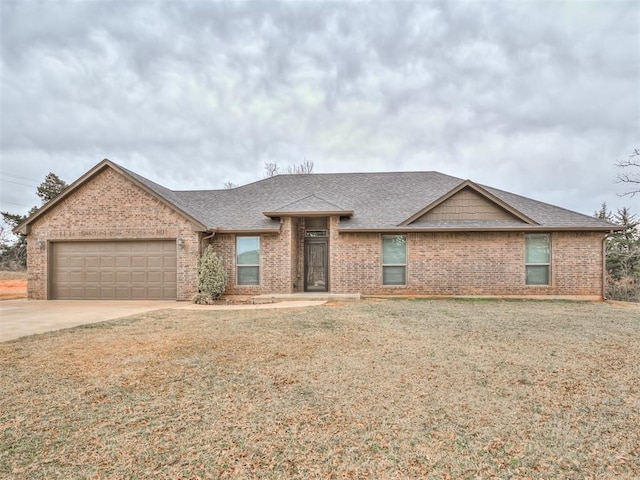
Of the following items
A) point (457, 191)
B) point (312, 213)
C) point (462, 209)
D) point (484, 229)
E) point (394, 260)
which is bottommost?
point (394, 260)

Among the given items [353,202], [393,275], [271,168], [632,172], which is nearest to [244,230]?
[353,202]

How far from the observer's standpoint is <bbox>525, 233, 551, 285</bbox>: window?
12.1m

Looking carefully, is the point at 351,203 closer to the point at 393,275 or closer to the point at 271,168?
the point at 393,275

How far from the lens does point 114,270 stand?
12461mm

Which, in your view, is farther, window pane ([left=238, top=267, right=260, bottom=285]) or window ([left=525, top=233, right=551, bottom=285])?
window pane ([left=238, top=267, right=260, bottom=285])

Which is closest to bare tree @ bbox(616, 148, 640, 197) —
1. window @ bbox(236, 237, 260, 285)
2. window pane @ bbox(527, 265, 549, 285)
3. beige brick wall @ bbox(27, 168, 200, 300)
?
window pane @ bbox(527, 265, 549, 285)

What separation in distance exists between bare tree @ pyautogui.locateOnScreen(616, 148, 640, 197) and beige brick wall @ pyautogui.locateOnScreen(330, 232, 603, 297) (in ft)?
27.1

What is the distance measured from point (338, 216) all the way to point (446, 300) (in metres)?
4.80

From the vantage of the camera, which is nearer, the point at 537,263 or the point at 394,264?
the point at 537,263

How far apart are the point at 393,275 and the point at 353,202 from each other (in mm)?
3628

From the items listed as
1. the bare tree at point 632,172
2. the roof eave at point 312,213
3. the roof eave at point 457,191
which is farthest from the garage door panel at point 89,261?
the bare tree at point 632,172

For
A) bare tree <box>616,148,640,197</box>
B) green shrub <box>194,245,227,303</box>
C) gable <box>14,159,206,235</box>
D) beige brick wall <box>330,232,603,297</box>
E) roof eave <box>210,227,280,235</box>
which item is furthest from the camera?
bare tree <box>616,148,640,197</box>

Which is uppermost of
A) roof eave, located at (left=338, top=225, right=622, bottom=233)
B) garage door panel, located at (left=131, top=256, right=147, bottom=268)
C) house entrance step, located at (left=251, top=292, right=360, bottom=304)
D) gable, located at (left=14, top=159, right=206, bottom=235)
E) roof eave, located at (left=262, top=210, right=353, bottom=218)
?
gable, located at (left=14, top=159, right=206, bottom=235)

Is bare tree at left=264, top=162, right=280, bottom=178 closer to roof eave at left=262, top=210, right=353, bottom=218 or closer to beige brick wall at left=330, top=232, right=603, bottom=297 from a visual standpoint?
roof eave at left=262, top=210, right=353, bottom=218
